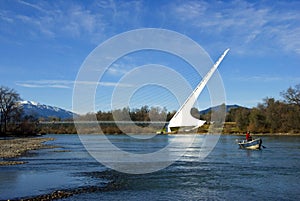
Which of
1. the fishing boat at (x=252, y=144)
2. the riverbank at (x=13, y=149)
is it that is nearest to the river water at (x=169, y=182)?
the riverbank at (x=13, y=149)

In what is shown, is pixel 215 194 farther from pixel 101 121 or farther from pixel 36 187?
pixel 101 121

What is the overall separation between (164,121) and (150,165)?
68546 millimetres

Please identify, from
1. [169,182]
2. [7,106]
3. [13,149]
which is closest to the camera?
[169,182]

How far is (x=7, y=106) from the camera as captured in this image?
61.5 meters

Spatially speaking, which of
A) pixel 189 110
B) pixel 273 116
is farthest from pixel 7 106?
pixel 273 116

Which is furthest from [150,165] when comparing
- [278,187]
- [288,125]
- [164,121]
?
[164,121]

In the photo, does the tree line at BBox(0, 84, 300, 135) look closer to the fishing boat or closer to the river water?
the fishing boat

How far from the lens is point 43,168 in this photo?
18312mm

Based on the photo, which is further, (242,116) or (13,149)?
(242,116)

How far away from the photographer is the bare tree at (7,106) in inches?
2386

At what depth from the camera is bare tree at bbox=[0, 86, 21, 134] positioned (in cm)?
6059

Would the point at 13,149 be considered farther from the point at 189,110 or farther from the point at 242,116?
the point at 242,116

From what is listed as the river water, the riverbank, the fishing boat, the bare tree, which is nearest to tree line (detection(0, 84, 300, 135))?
the bare tree

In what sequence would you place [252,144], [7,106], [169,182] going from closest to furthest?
[169,182] → [252,144] → [7,106]
